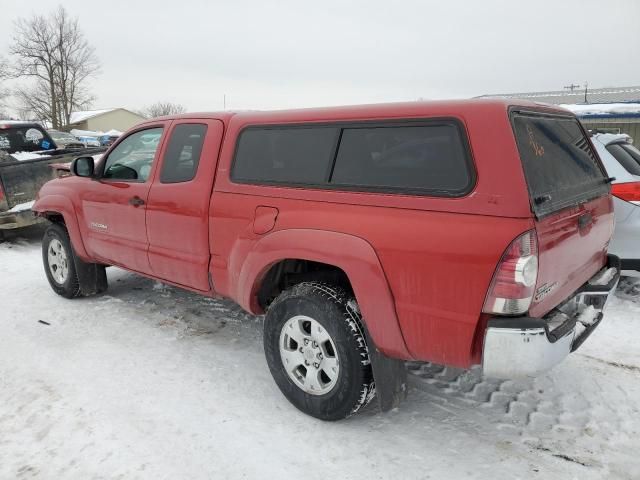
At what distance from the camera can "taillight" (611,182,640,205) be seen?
4660 millimetres

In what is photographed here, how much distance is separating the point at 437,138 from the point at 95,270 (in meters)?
3.94

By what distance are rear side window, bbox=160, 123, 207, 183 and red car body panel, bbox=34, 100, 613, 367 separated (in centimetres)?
9

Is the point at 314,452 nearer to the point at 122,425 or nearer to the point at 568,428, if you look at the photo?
the point at 122,425

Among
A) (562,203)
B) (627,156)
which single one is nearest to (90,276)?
(562,203)

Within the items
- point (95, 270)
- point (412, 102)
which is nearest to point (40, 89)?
point (95, 270)

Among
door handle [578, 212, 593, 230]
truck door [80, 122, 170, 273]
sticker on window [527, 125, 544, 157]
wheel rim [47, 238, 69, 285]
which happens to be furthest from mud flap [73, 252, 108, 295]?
door handle [578, 212, 593, 230]

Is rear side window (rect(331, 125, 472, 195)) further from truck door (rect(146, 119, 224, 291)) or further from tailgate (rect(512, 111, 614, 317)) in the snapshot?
truck door (rect(146, 119, 224, 291))

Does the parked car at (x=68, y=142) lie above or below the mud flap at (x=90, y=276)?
above

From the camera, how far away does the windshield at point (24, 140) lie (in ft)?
29.4

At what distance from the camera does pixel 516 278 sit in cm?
217

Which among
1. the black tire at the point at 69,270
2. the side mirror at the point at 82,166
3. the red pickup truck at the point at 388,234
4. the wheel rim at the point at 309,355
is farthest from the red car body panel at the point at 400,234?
the black tire at the point at 69,270

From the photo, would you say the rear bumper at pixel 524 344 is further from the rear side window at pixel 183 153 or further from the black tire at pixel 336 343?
the rear side window at pixel 183 153

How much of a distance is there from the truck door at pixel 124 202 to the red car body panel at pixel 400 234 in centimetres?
54

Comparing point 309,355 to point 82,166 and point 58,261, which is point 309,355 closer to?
point 82,166
